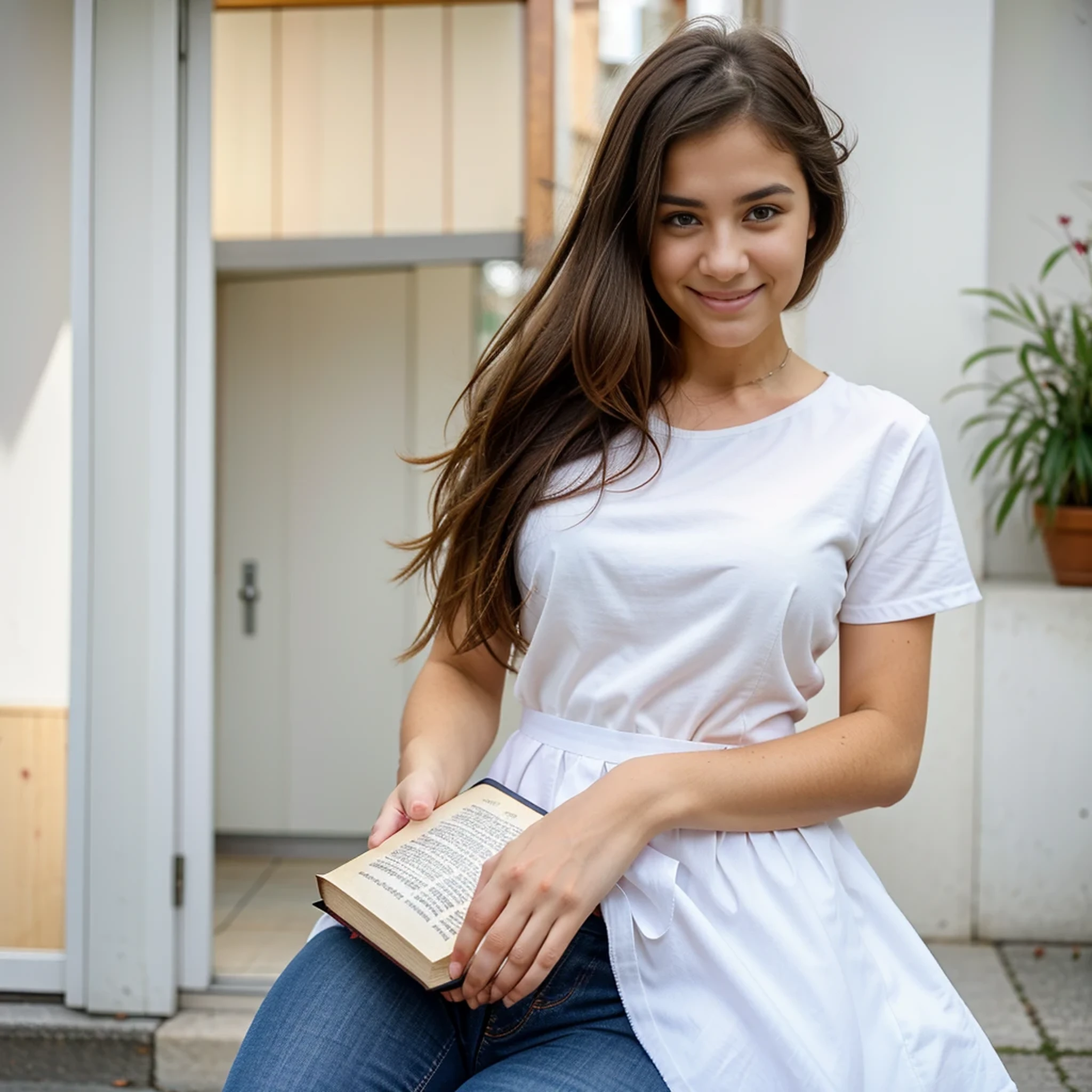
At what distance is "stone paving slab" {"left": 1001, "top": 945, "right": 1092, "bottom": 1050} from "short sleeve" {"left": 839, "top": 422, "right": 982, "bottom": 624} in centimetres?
147

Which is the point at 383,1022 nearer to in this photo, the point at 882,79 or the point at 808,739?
the point at 808,739

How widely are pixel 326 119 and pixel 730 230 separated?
129 inches

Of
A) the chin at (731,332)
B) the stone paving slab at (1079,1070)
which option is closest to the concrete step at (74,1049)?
the stone paving slab at (1079,1070)

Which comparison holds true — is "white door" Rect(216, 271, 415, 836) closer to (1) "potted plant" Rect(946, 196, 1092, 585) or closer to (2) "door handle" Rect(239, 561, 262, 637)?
(2) "door handle" Rect(239, 561, 262, 637)

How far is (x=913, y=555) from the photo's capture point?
1.10m

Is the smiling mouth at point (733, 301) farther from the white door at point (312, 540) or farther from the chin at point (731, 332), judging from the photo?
the white door at point (312, 540)

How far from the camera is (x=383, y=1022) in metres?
1.02

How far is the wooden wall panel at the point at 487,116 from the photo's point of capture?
13.1 feet

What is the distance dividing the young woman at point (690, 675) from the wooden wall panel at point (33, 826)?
1546mm

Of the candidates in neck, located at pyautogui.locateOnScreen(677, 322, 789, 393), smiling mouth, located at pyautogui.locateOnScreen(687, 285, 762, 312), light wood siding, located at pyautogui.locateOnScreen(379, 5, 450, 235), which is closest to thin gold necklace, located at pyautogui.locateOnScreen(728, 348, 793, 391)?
neck, located at pyautogui.locateOnScreen(677, 322, 789, 393)

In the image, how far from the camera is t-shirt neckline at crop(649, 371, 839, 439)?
45.6 inches

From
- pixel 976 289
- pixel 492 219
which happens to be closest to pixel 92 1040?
pixel 976 289

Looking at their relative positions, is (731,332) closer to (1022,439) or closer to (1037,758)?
(1022,439)

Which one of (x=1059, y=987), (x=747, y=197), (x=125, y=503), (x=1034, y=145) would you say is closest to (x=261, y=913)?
(x=125, y=503)
